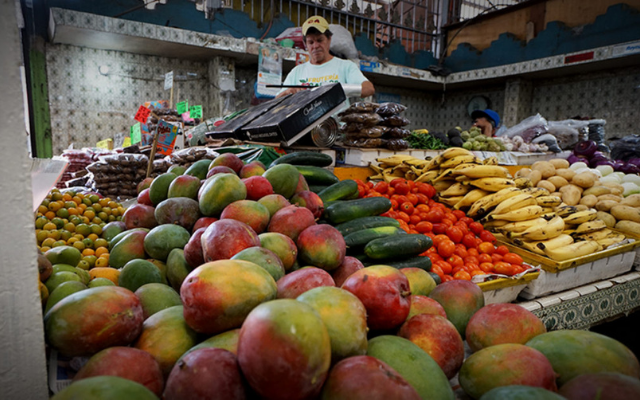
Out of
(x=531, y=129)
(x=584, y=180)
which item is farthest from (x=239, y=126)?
(x=531, y=129)

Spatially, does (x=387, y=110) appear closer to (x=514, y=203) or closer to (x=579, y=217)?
(x=514, y=203)

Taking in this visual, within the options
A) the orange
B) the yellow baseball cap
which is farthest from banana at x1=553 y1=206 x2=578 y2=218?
the orange

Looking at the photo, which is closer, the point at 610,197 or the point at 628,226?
the point at 628,226

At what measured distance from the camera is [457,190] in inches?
130

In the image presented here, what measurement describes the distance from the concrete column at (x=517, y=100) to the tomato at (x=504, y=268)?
29.9ft

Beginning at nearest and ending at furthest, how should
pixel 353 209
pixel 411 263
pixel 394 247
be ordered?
1. pixel 394 247
2. pixel 411 263
3. pixel 353 209

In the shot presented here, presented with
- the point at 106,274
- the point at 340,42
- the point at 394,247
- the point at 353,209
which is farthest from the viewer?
the point at 340,42

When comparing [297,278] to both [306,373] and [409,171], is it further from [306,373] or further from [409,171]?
[409,171]

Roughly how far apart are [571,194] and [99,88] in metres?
8.55

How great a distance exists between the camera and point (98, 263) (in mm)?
1714

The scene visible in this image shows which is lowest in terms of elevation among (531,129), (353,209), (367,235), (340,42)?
(367,235)

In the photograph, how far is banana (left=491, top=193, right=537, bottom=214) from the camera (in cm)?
295

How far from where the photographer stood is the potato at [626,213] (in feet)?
11.1

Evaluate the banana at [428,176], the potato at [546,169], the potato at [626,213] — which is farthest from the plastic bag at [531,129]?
the banana at [428,176]
